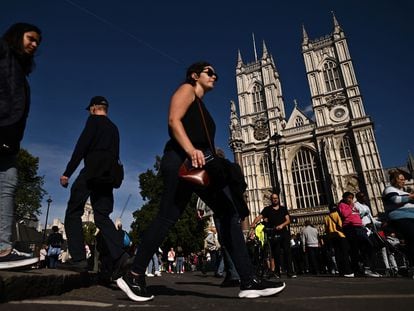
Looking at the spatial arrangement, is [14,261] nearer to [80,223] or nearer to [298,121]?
[80,223]

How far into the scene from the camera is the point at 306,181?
122 feet

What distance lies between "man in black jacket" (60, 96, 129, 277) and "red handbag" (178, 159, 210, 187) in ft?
5.11

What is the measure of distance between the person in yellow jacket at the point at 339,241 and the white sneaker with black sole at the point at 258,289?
523cm

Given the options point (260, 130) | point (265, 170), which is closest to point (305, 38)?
point (260, 130)

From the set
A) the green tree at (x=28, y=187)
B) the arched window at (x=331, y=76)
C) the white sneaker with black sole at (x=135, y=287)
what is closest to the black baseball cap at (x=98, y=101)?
the white sneaker with black sole at (x=135, y=287)

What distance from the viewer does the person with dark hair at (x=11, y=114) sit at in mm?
2318

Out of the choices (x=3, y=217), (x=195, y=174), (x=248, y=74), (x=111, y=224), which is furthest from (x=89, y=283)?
(x=248, y=74)

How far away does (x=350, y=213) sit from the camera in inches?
259

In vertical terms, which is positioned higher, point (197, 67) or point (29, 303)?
point (197, 67)

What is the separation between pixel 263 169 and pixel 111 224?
37977 millimetres

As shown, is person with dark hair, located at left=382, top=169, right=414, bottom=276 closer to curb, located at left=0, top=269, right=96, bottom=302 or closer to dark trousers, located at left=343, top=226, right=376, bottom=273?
dark trousers, located at left=343, top=226, right=376, bottom=273

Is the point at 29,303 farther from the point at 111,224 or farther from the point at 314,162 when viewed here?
the point at 314,162

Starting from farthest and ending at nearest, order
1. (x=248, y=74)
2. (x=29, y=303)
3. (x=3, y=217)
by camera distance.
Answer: (x=248, y=74), (x=3, y=217), (x=29, y=303)

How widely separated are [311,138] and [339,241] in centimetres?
3227
